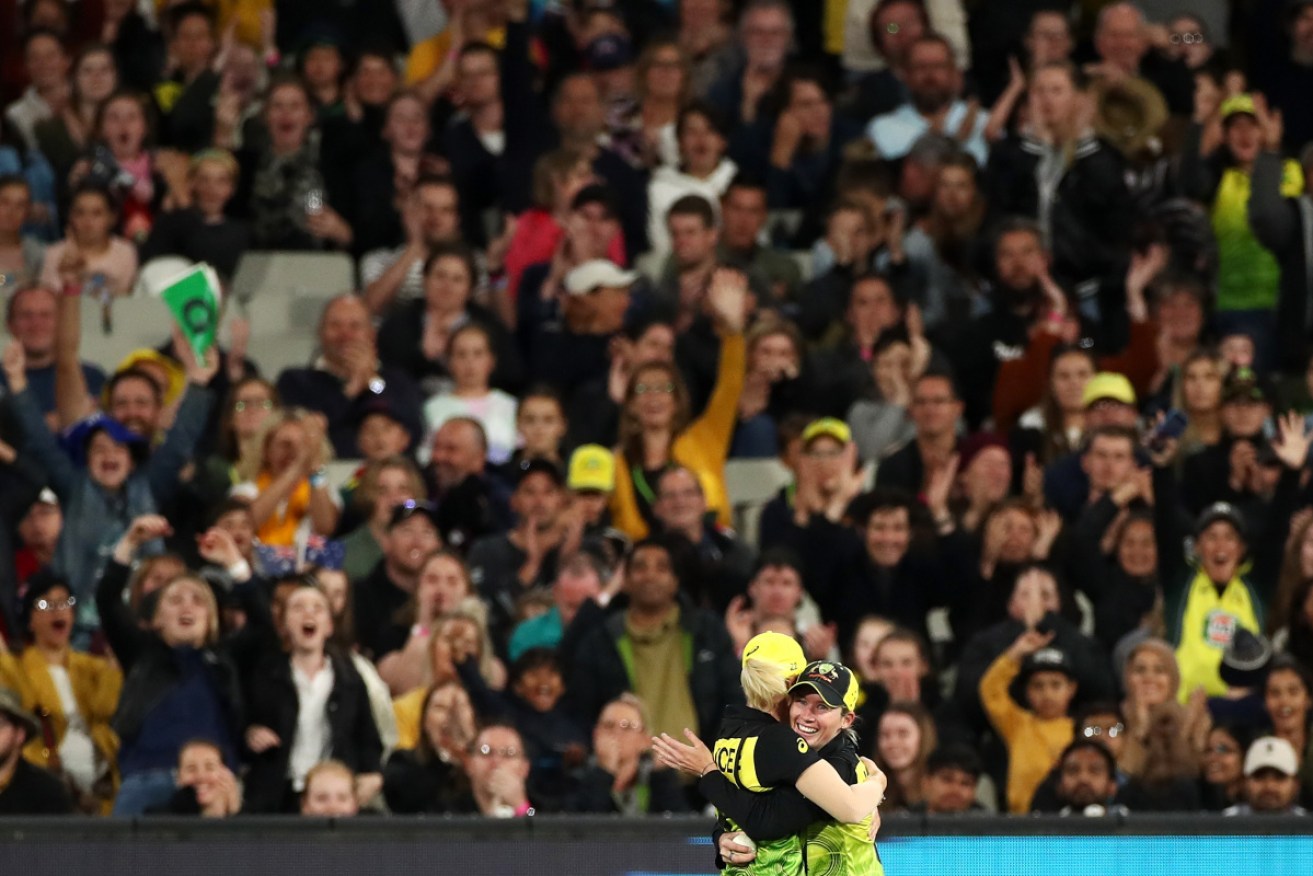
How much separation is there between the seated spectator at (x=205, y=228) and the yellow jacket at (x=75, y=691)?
135 inches

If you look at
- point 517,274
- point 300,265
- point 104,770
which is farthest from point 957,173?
point 104,770

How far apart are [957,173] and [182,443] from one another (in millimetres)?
4248

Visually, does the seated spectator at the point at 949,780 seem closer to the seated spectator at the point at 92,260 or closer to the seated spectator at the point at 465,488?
the seated spectator at the point at 465,488

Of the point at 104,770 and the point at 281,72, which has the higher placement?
the point at 281,72

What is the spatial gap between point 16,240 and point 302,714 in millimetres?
4576

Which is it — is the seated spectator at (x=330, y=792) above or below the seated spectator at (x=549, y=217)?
below

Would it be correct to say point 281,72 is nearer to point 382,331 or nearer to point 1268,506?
point 382,331

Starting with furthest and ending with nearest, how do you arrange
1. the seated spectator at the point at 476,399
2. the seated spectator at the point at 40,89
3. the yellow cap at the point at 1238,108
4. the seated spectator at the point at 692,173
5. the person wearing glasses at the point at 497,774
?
the seated spectator at the point at 40,89
the seated spectator at the point at 692,173
the yellow cap at the point at 1238,108
the seated spectator at the point at 476,399
the person wearing glasses at the point at 497,774

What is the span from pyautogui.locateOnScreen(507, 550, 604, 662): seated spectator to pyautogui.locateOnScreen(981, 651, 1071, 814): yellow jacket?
5.79 ft

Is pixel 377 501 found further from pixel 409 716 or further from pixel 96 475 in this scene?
pixel 409 716

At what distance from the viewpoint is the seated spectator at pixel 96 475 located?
1310 centimetres

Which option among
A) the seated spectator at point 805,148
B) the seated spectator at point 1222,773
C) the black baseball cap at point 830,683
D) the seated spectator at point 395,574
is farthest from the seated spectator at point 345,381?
the black baseball cap at point 830,683

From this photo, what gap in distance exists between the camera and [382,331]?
1473cm

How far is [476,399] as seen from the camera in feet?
46.4
